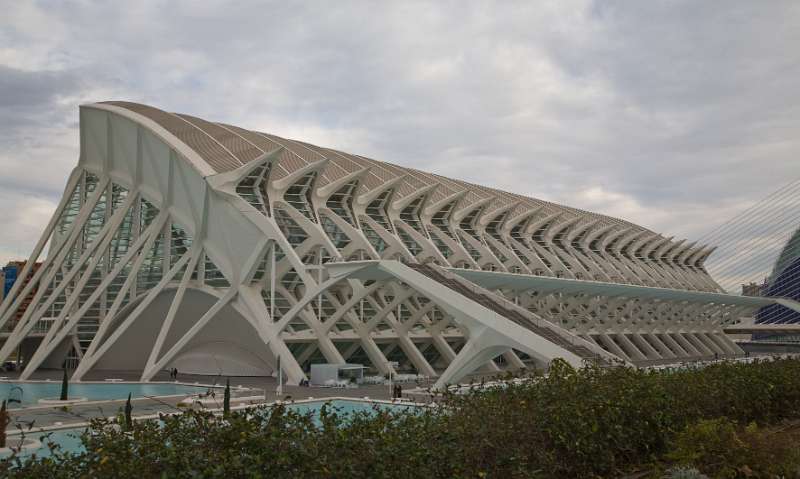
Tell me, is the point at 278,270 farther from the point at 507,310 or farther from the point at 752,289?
the point at 752,289

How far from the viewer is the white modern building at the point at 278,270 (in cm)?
3528

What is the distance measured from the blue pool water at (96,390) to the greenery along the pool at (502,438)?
72.7 ft

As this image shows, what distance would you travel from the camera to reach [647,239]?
73.9 meters

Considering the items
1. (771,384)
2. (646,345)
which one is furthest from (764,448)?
(646,345)

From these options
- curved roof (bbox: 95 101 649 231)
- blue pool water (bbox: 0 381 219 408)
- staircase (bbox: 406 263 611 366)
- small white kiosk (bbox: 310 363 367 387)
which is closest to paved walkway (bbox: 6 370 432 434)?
small white kiosk (bbox: 310 363 367 387)

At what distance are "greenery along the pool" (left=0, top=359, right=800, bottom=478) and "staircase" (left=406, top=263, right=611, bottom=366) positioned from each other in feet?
35.4

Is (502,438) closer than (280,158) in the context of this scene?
Yes

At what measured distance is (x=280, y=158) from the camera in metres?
45.5

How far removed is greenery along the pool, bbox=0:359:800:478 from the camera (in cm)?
747

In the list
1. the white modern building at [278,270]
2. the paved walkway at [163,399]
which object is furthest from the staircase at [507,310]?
the paved walkway at [163,399]

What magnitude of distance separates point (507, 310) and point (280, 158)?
68.5ft

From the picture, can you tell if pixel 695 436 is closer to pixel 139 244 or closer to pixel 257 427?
pixel 257 427

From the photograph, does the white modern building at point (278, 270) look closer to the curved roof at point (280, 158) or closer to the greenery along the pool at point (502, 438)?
the curved roof at point (280, 158)

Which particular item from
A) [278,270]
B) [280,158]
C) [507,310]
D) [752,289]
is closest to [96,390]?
[278,270]
